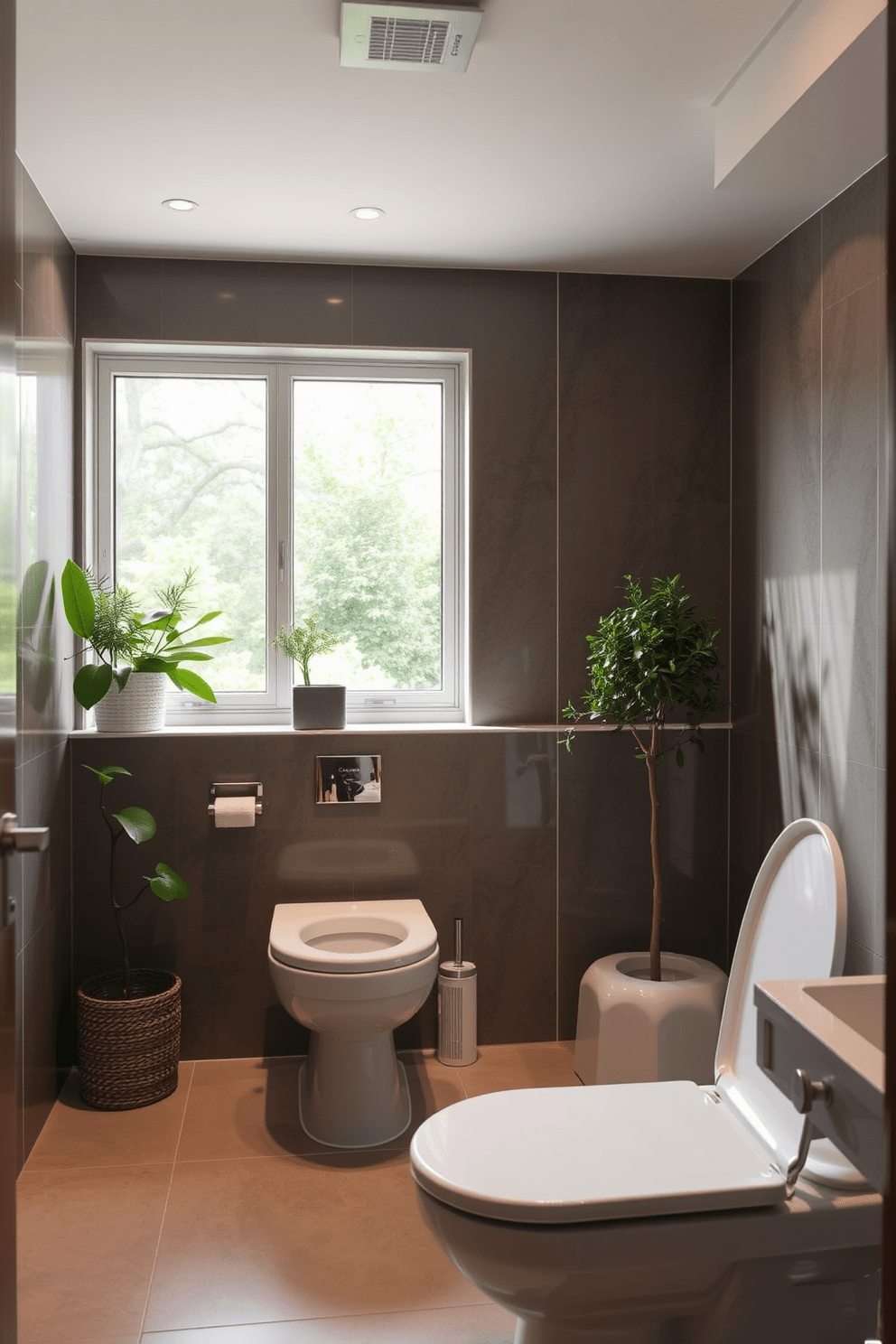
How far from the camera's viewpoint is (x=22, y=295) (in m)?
2.46

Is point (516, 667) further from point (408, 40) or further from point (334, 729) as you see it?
point (408, 40)

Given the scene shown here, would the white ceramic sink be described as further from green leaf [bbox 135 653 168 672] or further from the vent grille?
green leaf [bbox 135 653 168 672]

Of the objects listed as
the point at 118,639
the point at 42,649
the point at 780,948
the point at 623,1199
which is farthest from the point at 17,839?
the point at 118,639

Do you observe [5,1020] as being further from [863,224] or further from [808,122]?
[863,224]

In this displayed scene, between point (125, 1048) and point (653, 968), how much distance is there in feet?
4.75

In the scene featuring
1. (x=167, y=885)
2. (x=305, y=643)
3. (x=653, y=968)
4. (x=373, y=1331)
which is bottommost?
(x=373, y=1331)

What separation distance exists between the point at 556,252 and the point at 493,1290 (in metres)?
2.65

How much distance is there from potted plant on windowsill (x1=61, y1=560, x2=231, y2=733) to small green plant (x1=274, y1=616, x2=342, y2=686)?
0.81ft

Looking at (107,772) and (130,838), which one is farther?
(130,838)

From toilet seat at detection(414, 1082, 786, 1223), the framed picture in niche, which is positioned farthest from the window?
toilet seat at detection(414, 1082, 786, 1223)

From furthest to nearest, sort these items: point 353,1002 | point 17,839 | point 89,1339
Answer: point 353,1002, point 89,1339, point 17,839

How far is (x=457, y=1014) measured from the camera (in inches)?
121

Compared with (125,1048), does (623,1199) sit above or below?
above

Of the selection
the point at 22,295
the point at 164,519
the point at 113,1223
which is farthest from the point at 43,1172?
the point at 22,295
